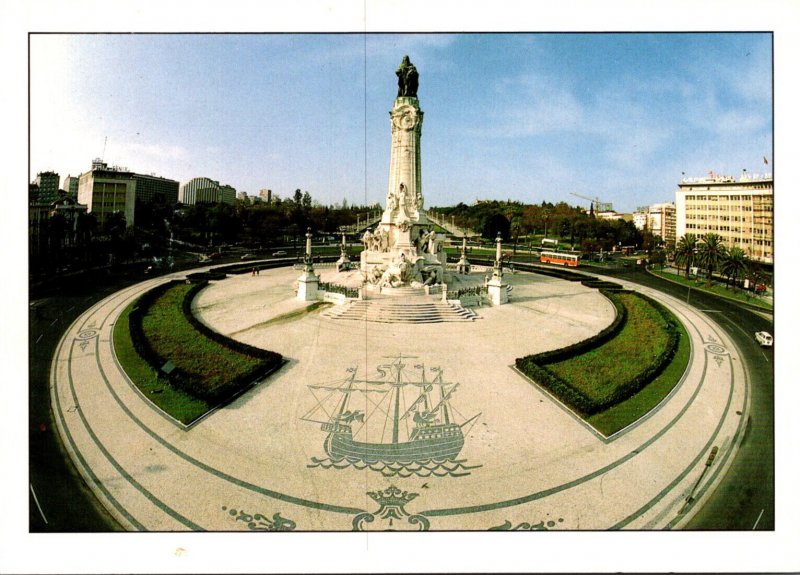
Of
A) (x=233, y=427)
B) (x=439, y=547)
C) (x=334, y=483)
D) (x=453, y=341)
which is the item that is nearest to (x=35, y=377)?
(x=233, y=427)

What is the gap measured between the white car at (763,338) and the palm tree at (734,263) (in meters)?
1.72

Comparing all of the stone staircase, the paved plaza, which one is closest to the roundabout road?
the paved plaza

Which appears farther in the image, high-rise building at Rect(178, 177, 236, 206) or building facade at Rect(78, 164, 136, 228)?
high-rise building at Rect(178, 177, 236, 206)

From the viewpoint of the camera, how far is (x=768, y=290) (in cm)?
876

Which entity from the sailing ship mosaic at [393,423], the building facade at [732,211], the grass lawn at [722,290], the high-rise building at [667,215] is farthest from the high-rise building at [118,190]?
the grass lawn at [722,290]

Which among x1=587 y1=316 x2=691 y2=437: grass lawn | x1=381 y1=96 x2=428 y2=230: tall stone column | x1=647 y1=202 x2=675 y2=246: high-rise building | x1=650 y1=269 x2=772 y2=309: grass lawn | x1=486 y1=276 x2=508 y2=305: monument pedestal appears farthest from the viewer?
x1=381 y1=96 x2=428 y2=230: tall stone column

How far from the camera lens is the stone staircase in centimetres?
1659

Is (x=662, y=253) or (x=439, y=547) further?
(x=662, y=253)

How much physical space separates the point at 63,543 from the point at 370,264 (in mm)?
16990

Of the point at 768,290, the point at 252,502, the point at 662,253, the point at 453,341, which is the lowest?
the point at 252,502

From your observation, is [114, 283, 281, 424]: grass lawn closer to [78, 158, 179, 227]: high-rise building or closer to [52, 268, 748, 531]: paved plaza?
[52, 268, 748, 531]: paved plaza

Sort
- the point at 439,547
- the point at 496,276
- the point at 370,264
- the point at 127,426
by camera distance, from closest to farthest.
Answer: the point at 439,547 → the point at 127,426 → the point at 496,276 → the point at 370,264

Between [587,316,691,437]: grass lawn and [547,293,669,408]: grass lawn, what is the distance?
17.5 inches
